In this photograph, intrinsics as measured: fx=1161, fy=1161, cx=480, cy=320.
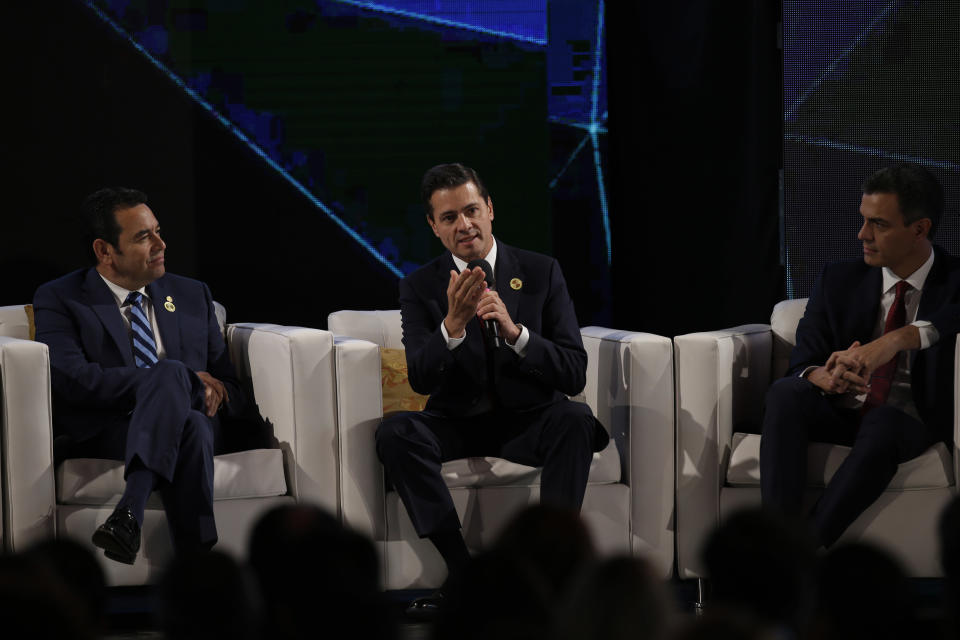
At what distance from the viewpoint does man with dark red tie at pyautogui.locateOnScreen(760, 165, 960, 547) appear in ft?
A: 9.87

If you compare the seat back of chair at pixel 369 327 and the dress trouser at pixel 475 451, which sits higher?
the seat back of chair at pixel 369 327

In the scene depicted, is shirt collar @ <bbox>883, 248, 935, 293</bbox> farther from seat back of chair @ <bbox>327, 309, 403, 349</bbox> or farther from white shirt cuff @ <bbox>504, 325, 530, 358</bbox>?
seat back of chair @ <bbox>327, 309, 403, 349</bbox>

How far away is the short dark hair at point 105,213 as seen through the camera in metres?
3.41

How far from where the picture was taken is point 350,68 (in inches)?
171

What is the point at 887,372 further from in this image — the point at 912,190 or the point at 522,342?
the point at 522,342

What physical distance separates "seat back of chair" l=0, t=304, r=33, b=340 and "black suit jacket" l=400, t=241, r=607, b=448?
45.9 inches

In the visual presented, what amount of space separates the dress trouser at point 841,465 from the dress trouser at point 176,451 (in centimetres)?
145

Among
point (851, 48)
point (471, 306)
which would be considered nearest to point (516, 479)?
point (471, 306)

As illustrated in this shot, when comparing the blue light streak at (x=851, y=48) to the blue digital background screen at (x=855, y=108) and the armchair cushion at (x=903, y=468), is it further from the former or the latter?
the armchair cushion at (x=903, y=468)

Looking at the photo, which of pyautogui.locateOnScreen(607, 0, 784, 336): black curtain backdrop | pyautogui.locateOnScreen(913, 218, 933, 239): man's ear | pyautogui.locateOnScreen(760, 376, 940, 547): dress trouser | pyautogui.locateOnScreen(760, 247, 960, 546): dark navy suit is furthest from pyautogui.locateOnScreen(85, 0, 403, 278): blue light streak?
pyautogui.locateOnScreen(913, 218, 933, 239): man's ear

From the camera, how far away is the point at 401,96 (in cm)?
438

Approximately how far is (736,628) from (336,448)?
8.32 ft

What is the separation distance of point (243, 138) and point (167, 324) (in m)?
1.14

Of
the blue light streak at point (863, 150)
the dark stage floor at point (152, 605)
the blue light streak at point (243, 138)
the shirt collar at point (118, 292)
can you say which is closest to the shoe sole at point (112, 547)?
the dark stage floor at point (152, 605)
